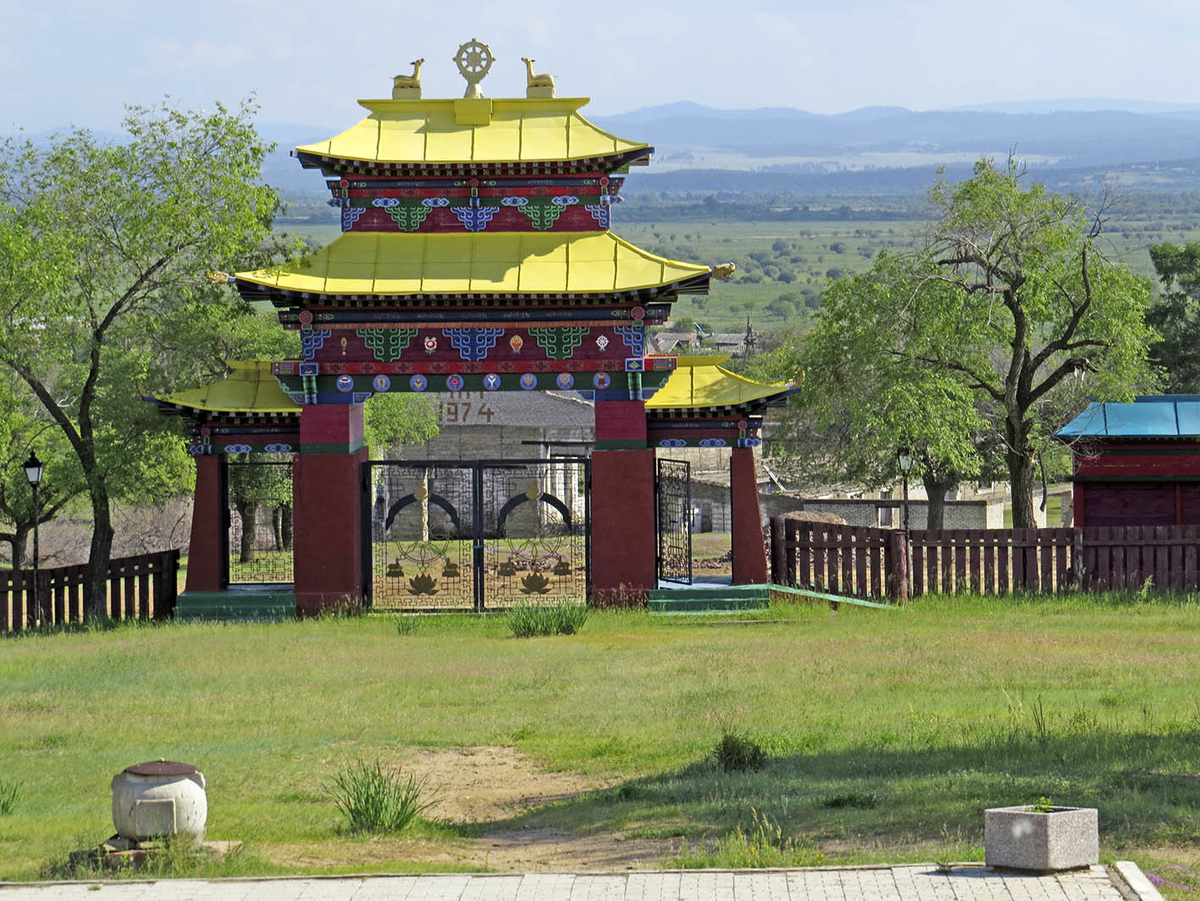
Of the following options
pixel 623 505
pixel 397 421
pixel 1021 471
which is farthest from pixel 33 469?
pixel 397 421

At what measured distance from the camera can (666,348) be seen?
12119 cm

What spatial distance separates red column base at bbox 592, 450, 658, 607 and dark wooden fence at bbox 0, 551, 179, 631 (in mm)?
7121

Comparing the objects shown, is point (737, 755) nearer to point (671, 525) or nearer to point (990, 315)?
point (671, 525)

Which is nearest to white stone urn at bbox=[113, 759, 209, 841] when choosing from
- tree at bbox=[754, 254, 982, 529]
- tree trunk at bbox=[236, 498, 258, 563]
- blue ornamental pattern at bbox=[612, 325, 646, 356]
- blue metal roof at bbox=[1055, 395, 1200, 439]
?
blue ornamental pattern at bbox=[612, 325, 646, 356]

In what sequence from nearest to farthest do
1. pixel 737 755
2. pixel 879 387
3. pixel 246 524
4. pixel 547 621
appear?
Result: pixel 737 755, pixel 547 621, pixel 879 387, pixel 246 524

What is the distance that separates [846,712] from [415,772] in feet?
14.4

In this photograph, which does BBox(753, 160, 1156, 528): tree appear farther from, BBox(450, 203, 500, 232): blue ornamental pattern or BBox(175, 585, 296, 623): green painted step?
BBox(175, 585, 296, 623): green painted step

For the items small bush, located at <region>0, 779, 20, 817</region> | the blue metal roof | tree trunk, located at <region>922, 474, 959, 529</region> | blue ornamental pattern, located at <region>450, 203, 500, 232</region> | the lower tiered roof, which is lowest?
small bush, located at <region>0, 779, 20, 817</region>

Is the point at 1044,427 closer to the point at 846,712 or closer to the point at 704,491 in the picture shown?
the point at 704,491

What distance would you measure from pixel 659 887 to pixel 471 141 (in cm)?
1843

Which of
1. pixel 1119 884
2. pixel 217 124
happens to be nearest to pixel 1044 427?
pixel 217 124

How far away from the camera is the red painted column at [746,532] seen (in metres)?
25.9

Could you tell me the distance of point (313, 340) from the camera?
83.6ft

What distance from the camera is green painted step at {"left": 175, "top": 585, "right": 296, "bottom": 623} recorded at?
1003 inches
